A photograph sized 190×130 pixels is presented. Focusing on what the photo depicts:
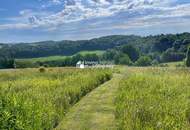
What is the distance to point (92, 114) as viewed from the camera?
1716cm

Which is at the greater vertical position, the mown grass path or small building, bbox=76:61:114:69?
the mown grass path

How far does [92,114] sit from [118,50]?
115388 millimetres

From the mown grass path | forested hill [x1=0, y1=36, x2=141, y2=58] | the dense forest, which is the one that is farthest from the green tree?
the mown grass path

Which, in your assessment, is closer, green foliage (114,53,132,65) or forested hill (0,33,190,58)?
green foliage (114,53,132,65)

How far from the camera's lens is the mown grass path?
14.8 meters

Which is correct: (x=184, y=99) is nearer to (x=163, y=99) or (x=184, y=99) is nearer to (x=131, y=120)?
(x=163, y=99)

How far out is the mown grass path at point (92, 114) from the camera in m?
14.8

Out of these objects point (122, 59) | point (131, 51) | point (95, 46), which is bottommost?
point (122, 59)

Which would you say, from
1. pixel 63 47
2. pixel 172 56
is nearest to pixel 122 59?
pixel 172 56

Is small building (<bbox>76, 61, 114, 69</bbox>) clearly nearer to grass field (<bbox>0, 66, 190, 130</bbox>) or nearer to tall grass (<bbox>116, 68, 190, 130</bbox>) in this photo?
grass field (<bbox>0, 66, 190, 130</bbox>)

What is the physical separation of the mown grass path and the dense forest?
5716cm

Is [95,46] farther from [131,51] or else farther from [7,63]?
[7,63]

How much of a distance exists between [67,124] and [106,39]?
15623cm

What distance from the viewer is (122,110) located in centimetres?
1542
